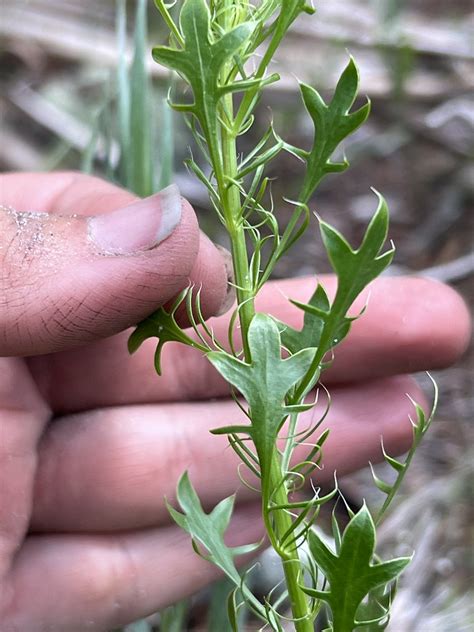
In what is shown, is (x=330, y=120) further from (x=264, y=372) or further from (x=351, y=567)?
(x=351, y=567)

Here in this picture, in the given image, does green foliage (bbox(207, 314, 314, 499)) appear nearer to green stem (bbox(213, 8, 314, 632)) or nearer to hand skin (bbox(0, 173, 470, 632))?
green stem (bbox(213, 8, 314, 632))

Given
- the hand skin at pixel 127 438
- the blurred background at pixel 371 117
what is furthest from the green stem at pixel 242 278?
the blurred background at pixel 371 117

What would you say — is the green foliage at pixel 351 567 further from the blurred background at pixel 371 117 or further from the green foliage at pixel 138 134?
the blurred background at pixel 371 117

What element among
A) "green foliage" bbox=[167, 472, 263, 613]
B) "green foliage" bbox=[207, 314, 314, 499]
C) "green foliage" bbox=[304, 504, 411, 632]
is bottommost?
"green foliage" bbox=[167, 472, 263, 613]

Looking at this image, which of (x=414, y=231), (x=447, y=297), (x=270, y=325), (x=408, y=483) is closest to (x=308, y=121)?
(x=414, y=231)

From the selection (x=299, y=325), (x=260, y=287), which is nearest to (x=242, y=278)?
(x=260, y=287)

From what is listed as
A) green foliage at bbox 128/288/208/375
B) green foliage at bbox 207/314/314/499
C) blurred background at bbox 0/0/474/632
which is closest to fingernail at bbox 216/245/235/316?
green foliage at bbox 128/288/208/375
